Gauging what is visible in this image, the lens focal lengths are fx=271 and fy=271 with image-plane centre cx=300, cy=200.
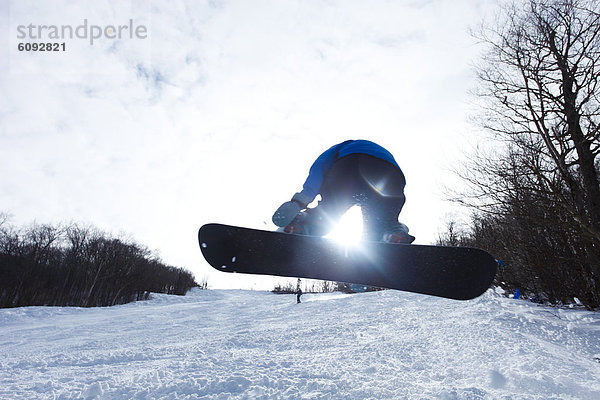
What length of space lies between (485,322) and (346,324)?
237 cm

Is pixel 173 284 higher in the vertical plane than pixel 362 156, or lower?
lower

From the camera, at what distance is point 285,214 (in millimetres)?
1949

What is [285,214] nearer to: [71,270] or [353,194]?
[353,194]

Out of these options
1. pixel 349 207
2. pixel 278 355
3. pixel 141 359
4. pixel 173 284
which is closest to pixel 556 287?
pixel 278 355

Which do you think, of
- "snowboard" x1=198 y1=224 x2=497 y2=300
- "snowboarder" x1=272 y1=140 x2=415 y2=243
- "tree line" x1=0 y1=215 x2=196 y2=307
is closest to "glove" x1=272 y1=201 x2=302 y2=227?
"snowboarder" x1=272 y1=140 x2=415 y2=243

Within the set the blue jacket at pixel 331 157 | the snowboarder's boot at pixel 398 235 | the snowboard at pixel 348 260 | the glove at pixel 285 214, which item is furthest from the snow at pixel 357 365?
the blue jacket at pixel 331 157

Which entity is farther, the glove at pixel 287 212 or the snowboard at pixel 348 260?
the glove at pixel 287 212

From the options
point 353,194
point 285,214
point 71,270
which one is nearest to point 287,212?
point 285,214

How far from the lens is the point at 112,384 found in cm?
276

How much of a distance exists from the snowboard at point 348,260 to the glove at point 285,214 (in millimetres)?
103

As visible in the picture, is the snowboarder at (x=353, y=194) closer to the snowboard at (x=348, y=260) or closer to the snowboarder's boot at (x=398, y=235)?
the snowboarder's boot at (x=398, y=235)

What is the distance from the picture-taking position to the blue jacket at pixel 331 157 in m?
1.95

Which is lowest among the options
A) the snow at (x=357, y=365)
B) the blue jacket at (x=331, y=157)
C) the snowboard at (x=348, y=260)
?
the snow at (x=357, y=365)

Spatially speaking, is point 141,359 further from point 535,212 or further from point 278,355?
point 535,212
